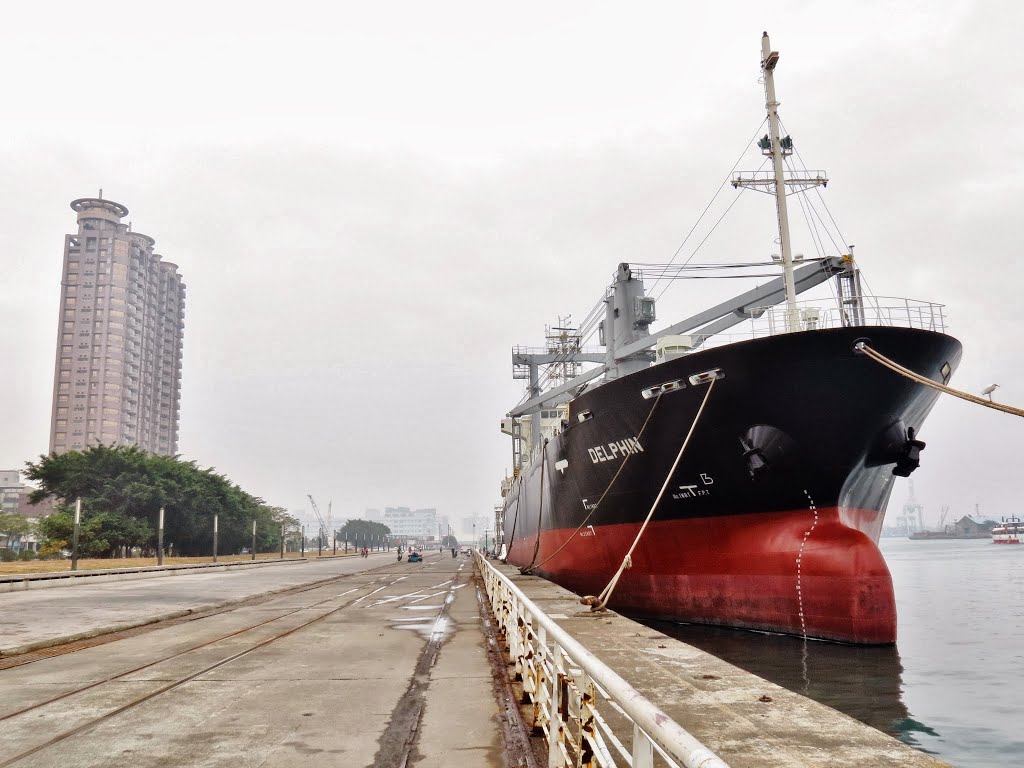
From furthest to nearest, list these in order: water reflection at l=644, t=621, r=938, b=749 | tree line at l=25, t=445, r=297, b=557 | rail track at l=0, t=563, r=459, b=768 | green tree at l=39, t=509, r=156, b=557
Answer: tree line at l=25, t=445, r=297, b=557 < green tree at l=39, t=509, r=156, b=557 < water reflection at l=644, t=621, r=938, b=749 < rail track at l=0, t=563, r=459, b=768

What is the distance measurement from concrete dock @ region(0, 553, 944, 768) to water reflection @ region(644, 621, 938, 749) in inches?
96.8

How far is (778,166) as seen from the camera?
58.5ft

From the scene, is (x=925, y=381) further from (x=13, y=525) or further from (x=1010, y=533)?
(x=1010, y=533)

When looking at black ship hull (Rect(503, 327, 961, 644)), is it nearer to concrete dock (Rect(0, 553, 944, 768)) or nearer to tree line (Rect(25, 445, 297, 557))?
concrete dock (Rect(0, 553, 944, 768))

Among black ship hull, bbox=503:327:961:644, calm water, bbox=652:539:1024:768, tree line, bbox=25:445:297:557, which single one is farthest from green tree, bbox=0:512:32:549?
calm water, bbox=652:539:1024:768

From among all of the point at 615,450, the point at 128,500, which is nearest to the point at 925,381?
the point at 615,450

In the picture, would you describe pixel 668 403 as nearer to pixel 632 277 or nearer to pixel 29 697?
pixel 632 277

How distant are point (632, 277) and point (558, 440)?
635 cm

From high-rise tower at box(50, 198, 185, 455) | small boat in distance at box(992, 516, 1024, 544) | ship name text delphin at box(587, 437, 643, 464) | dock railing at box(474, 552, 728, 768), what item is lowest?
small boat in distance at box(992, 516, 1024, 544)

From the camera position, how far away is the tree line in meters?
55.2

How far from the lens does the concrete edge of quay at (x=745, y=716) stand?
4516 millimetres

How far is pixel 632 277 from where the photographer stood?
2444 cm

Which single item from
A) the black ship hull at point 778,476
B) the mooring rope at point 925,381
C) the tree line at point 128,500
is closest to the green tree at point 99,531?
the tree line at point 128,500

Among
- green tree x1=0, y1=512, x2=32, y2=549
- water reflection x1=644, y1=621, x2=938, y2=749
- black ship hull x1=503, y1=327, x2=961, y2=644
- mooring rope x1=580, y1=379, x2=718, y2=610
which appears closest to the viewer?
water reflection x1=644, y1=621, x2=938, y2=749
